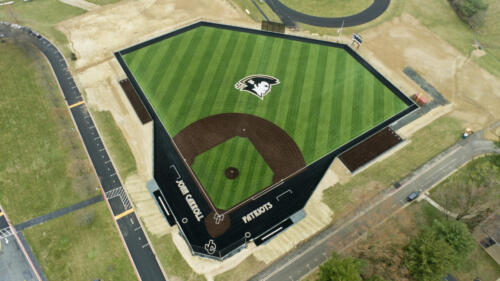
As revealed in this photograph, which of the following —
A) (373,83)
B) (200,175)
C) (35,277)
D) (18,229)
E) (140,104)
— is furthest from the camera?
(373,83)

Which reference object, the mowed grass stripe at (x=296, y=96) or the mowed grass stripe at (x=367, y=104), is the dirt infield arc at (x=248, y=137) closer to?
the mowed grass stripe at (x=296, y=96)

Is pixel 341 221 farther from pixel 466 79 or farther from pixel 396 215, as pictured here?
pixel 466 79

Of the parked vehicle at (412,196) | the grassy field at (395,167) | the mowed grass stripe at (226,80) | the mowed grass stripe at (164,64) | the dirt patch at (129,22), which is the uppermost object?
the dirt patch at (129,22)

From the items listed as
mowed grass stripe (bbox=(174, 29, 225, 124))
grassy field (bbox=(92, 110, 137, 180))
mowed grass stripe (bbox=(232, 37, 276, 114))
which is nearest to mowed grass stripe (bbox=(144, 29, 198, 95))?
mowed grass stripe (bbox=(174, 29, 225, 124))

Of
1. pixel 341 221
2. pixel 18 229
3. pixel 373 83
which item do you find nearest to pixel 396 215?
pixel 341 221

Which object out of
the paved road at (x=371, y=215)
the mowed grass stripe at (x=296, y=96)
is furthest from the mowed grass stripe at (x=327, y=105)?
the paved road at (x=371, y=215)

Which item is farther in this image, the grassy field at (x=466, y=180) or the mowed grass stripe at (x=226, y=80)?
the mowed grass stripe at (x=226, y=80)
